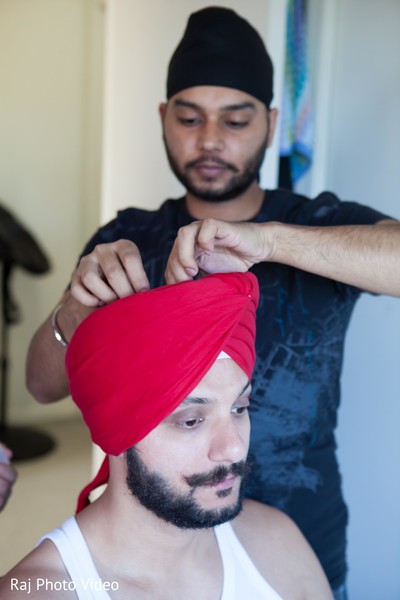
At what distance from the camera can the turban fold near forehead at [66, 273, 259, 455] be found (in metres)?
1.09

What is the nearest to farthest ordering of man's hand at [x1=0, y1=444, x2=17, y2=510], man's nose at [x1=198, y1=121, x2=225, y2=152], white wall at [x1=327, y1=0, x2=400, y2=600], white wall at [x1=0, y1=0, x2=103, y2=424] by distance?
man's hand at [x1=0, y1=444, x2=17, y2=510] → man's nose at [x1=198, y1=121, x2=225, y2=152] → white wall at [x1=327, y1=0, x2=400, y2=600] → white wall at [x1=0, y1=0, x2=103, y2=424]

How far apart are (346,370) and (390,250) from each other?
101cm

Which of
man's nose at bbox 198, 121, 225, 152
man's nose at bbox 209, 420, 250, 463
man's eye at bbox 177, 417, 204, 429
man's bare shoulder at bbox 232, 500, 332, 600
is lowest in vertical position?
man's bare shoulder at bbox 232, 500, 332, 600

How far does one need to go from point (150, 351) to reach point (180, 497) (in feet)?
0.73

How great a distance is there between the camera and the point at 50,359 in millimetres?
1549

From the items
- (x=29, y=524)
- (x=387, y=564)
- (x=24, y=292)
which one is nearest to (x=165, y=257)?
(x=387, y=564)

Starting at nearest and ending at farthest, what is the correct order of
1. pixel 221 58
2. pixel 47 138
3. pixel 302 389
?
pixel 302 389
pixel 221 58
pixel 47 138

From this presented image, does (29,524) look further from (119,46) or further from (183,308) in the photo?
(183,308)

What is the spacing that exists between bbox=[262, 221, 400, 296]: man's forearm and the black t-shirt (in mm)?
178

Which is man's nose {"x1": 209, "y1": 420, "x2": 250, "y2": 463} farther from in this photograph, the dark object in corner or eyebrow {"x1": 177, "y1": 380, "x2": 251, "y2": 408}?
the dark object in corner

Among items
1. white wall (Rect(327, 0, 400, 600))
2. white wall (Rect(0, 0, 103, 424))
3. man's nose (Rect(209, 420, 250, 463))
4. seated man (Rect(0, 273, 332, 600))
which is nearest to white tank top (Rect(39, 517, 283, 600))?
seated man (Rect(0, 273, 332, 600))

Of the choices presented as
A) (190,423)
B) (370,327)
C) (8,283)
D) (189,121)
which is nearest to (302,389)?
(190,423)

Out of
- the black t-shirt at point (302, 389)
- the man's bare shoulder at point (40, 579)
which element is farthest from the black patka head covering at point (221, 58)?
the man's bare shoulder at point (40, 579)

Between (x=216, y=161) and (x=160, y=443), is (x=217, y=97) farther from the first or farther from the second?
(x=160, y=443)
